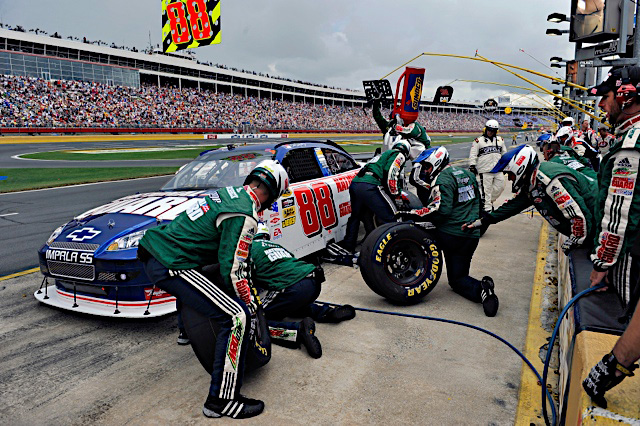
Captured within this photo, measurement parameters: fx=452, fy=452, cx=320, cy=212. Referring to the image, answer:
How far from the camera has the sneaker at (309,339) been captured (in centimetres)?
379

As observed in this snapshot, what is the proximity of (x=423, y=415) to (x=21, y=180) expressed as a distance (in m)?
15.9

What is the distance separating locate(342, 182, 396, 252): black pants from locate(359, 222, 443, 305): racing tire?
1394 mm

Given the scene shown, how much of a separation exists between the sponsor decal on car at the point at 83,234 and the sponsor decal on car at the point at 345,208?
11.3 feet

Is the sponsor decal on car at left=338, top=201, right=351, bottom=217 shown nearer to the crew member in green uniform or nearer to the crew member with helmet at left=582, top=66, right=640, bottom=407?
the crew member in green uniform

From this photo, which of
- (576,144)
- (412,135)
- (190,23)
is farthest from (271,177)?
(190,23)

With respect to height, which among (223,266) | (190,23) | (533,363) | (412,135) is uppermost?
(190,23)

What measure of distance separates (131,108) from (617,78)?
55628mm

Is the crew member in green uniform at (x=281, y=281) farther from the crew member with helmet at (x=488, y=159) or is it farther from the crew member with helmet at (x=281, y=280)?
the crew member with helmet at (x=488, y=159)

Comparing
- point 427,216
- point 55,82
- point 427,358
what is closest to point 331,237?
point 427,216

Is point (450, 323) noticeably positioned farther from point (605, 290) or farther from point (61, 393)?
point (61, 393)

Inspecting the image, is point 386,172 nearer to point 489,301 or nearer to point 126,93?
point 489,301

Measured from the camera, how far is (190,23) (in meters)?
22.8

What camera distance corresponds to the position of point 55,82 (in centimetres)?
5019

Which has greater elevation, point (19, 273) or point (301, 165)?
point (301, 165)
